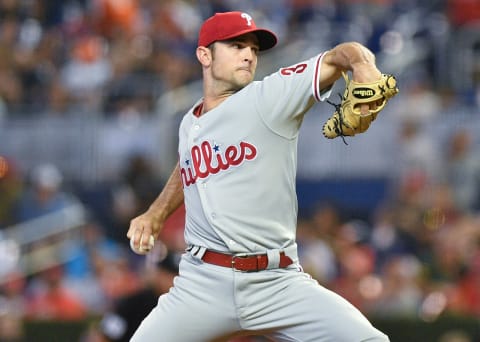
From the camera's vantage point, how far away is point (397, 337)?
27.7 feet

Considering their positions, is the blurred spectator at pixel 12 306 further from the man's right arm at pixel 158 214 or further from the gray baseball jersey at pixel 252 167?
the gray baseball jersey at pixel 252 167

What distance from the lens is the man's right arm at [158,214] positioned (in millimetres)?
5129

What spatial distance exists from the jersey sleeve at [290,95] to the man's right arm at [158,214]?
2.08 feet

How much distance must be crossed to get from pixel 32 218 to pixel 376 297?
3657mm

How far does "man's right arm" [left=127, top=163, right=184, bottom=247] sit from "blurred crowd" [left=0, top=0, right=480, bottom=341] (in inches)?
101

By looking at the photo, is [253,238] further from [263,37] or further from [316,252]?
[316,252]

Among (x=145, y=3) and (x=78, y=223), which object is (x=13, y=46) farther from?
(x=78, y=223)

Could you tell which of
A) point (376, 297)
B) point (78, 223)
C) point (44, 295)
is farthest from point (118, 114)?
point (376, 297)

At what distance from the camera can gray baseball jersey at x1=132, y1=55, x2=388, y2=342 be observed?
4.70 metres

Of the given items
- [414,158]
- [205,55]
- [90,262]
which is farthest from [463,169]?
[205,55]

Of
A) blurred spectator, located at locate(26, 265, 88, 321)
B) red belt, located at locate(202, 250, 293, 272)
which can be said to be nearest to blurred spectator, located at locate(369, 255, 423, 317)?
blurred spectator, located at locate(26, 265, 88, 321)

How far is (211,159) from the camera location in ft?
16.0

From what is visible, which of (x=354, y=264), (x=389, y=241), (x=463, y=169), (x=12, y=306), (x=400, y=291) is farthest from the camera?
(x=463, y=169)

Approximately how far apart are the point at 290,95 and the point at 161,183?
646cm
